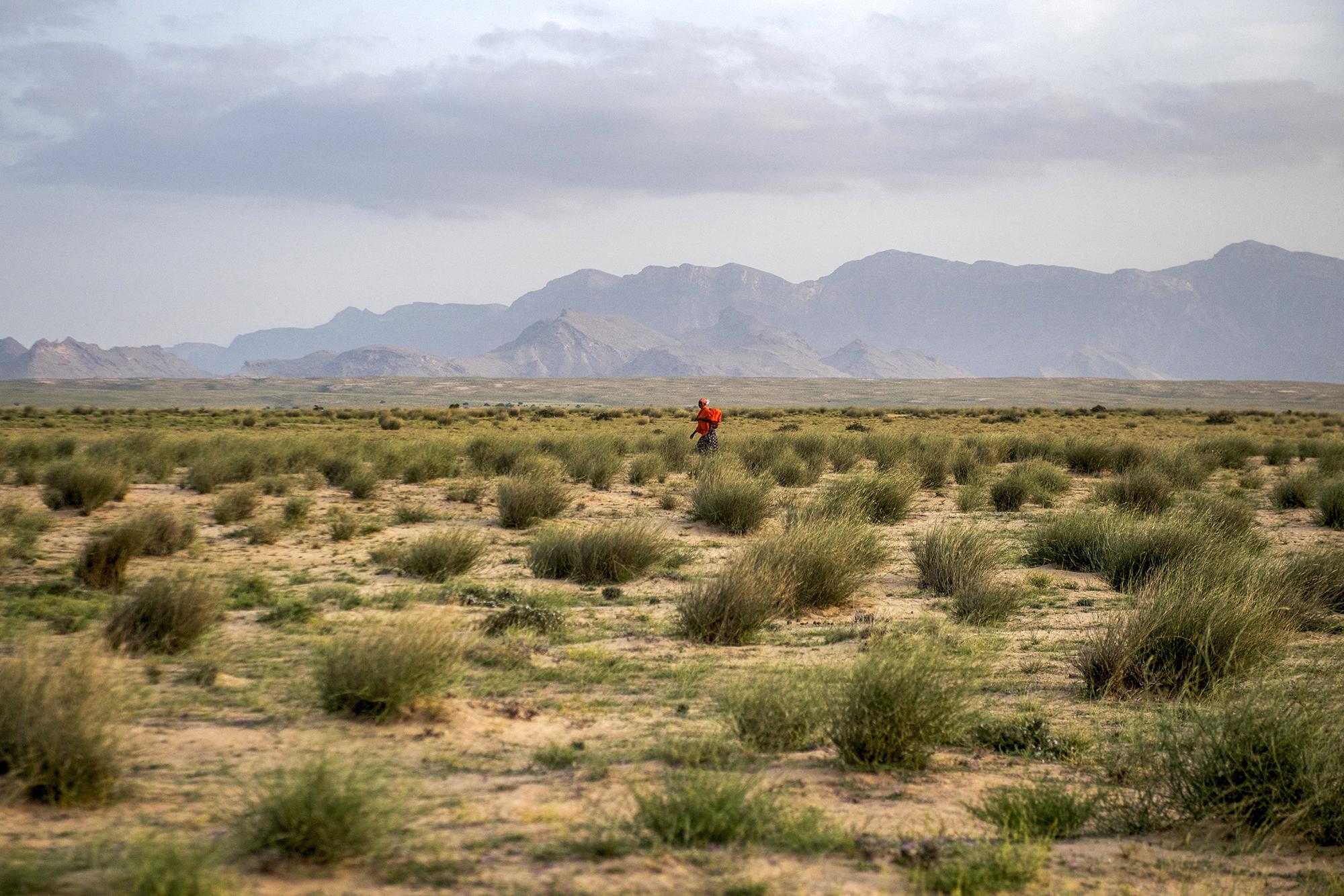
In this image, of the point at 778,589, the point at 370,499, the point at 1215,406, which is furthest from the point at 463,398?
the point at 778,589

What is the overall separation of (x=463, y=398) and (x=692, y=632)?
18100 centimetres

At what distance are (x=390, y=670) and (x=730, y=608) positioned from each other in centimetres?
401

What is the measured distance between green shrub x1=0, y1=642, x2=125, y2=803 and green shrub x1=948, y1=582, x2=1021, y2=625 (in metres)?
8.38

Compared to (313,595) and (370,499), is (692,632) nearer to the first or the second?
(313,595)

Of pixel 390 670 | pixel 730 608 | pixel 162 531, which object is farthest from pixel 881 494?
pixel 390 670

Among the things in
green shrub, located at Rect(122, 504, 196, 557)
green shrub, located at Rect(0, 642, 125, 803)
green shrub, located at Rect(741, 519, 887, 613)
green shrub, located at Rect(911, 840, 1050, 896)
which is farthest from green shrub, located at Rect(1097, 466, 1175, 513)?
green shrub, located at Rect(0, 642, 125, 803)

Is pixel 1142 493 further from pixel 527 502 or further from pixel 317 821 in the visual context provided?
pixel 317 821

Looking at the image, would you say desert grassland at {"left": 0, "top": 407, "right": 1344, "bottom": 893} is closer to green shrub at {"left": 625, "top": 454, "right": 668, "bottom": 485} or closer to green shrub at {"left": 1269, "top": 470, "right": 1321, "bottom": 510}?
green shrub at {"left": 1269, "top": 470, "right": 1321, "bottom": 510}

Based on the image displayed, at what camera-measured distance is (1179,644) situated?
887cm

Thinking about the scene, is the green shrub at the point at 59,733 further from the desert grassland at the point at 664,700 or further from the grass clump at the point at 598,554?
the grass clump at the point at 598,554

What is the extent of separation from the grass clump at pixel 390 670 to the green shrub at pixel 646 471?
17.0 metres

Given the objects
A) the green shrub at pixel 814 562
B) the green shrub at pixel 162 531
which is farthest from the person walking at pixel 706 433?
the green shrub at pixel 162 531

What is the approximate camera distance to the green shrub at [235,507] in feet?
57.0

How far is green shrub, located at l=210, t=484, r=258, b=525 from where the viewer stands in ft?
57.0
